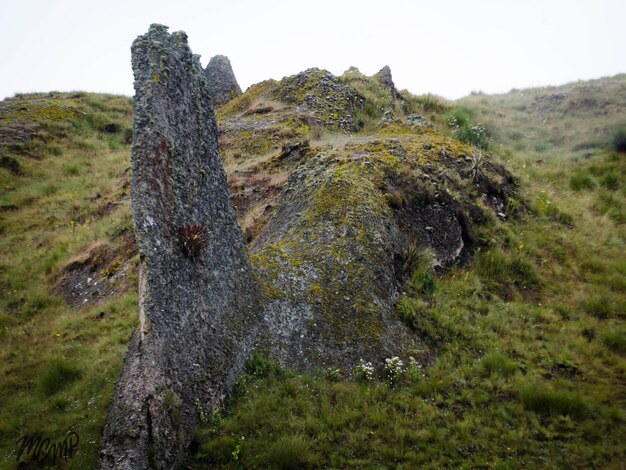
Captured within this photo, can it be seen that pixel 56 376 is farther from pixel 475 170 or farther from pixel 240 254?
pixel 475 170

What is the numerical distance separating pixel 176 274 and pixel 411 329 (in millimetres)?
4389

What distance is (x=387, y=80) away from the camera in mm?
23328

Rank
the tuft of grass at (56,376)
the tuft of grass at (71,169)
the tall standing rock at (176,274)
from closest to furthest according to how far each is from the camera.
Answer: the tall standing rock at (176,274)
the tuft of grass at (56,376)
the tuft of grass at (71,169)

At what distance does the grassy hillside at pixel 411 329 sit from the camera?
16.8ft

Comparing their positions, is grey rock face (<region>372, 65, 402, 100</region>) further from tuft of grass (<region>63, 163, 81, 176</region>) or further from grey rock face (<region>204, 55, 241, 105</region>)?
tuft of grass (<region>63, 163, 81, 176</region>)

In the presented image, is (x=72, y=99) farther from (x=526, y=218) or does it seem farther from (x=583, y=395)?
(x=583, y=395)

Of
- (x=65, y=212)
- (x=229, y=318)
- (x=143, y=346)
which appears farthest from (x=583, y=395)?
(x=65, y=212)

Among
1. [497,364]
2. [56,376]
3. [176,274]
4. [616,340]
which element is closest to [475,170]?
[616,340]

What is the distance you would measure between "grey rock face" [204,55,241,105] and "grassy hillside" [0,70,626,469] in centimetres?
899

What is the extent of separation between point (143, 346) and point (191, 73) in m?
4.80
